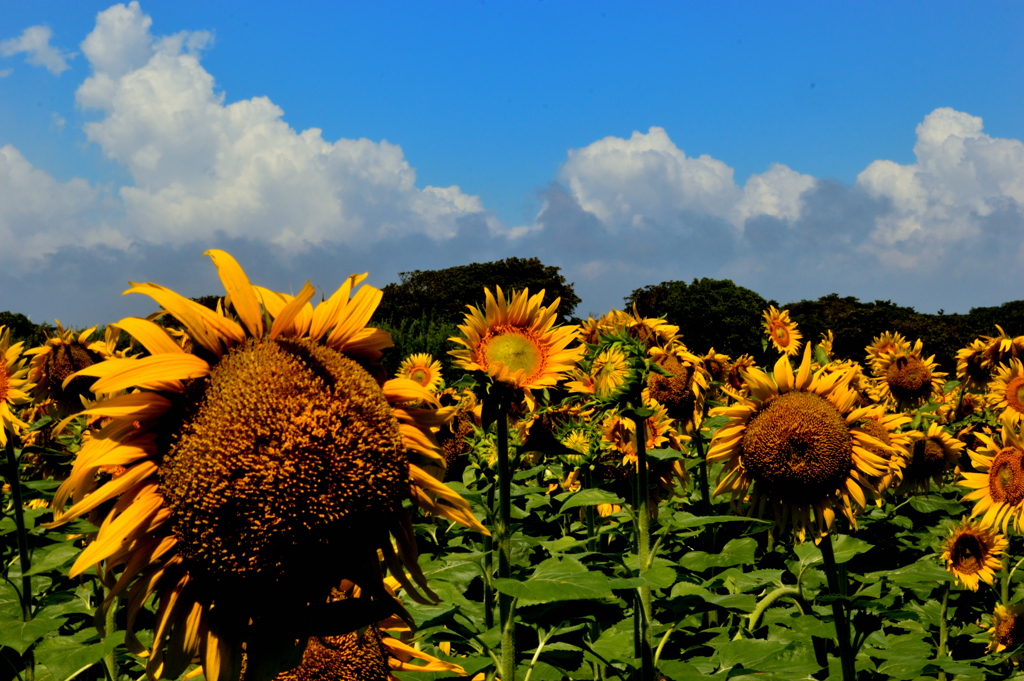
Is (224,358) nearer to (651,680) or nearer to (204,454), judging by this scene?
(204,454)

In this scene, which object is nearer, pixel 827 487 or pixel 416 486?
pixel 416 486

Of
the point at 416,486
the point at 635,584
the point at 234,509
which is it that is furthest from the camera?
the point at 635,584

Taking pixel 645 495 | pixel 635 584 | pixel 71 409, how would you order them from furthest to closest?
pixel 71 409 < pixel 645 495 < pixel 635 584

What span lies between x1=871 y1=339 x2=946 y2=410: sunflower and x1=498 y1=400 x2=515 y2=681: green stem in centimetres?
902

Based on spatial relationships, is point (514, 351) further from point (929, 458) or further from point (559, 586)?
point (929, 458)

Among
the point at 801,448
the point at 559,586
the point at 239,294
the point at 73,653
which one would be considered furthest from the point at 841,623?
the point at 73,653

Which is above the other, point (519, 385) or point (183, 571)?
point (519, 385)

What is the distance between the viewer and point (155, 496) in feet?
5.29

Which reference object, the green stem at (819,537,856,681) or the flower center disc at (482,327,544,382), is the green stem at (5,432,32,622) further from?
the green stem at (819,537,856,681)

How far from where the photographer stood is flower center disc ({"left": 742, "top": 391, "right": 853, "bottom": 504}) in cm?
382

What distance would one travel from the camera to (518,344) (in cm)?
407

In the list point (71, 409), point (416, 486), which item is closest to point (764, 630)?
point (416, 486)

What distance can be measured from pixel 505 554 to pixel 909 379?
9.85 m

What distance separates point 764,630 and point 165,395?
4589 millimetres
